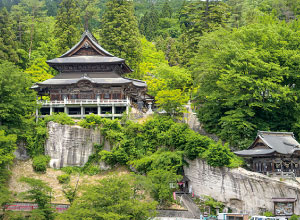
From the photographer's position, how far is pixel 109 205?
3150 cm

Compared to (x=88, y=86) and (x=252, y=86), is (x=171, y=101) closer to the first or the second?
(x=252, y=86)

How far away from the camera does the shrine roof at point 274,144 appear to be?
39.3 meters

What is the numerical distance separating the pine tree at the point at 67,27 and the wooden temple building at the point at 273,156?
3346 cm

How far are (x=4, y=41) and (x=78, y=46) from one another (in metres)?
11.2

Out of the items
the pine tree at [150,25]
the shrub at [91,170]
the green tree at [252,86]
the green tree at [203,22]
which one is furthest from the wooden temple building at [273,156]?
the pine tree at [150,25]

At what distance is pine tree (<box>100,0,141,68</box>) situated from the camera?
63.4m

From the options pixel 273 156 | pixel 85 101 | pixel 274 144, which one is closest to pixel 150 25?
pixel 85 101

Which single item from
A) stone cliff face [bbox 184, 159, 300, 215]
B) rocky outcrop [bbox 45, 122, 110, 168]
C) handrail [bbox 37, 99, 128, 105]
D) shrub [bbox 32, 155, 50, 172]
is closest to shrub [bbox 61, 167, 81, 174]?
rocky outcrop [bbox 45, 122, 110, 168]

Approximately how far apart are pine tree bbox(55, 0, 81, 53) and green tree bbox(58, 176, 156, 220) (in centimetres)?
3556

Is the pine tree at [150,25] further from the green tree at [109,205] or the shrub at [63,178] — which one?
the green tree at [109,205]

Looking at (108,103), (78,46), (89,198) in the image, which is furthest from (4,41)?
(89,198)

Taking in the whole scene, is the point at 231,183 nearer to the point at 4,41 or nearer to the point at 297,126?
the point at 297,126

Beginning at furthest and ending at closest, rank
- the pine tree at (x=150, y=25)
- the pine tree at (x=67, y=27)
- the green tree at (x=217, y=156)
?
the pine tree at (x=150, y=25), the pine tree at (x=67, y=27), the green tree at (x=217, y=156)

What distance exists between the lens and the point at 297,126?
4450 centimetres
